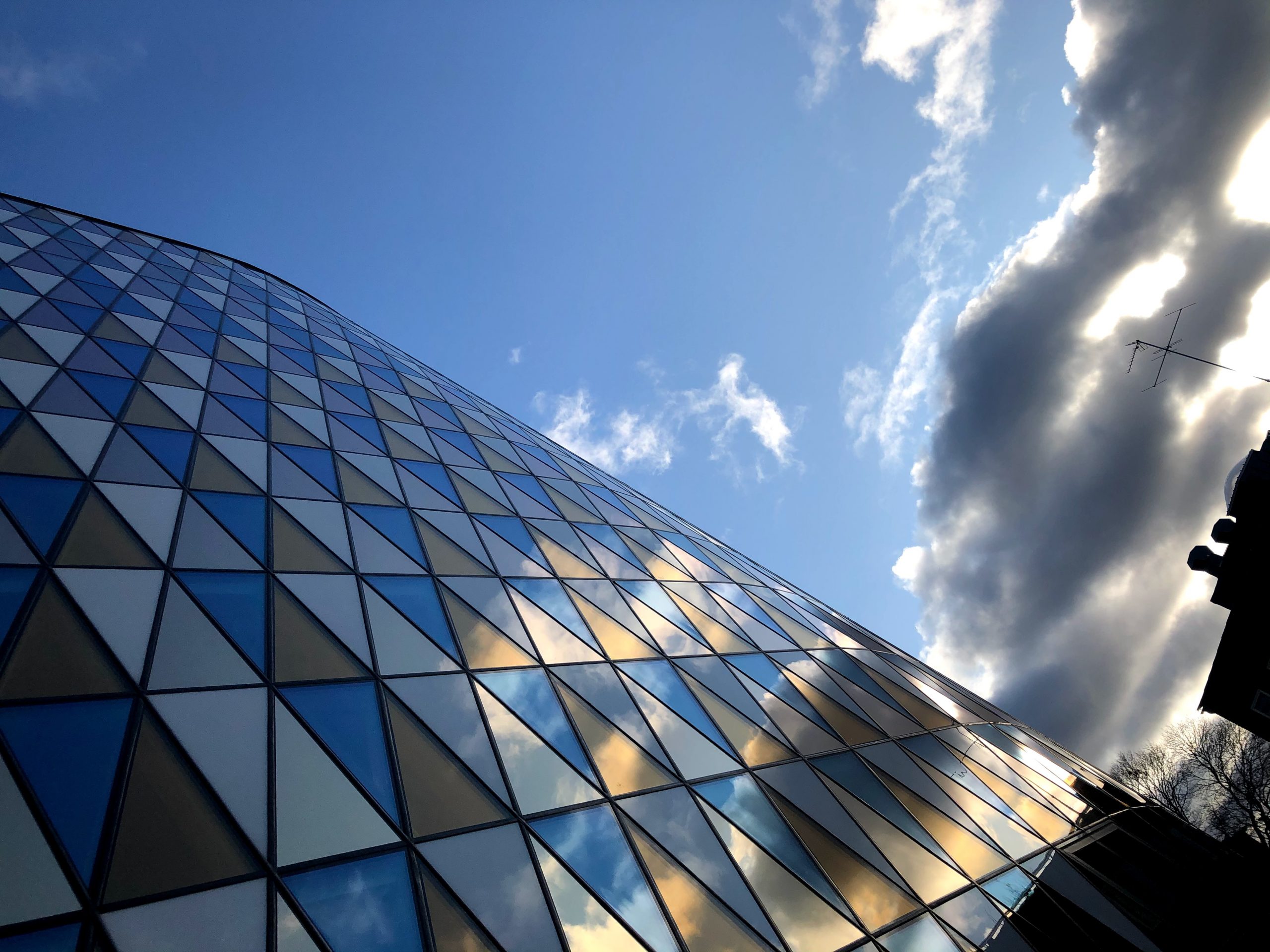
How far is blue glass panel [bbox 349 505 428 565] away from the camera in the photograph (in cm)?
1249

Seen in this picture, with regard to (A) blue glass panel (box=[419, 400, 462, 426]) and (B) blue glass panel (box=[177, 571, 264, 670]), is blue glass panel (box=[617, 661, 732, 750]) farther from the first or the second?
(A) blue glass panel (box=[419, 400, 462, 426])

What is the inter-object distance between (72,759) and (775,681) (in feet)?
42.6

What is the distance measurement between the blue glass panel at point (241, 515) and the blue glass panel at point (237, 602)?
86 cm

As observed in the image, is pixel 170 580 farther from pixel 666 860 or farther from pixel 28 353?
pixel 28 353

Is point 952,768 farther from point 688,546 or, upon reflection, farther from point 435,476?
point 435,476

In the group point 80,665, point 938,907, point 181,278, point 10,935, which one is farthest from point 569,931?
point 181,278

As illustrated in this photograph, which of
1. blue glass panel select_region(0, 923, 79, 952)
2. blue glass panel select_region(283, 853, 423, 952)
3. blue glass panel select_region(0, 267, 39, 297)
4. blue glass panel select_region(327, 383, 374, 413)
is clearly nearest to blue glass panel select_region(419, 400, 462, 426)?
blue glass panel select_region(327, 383, 374, 413)

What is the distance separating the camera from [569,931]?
6.64 meters

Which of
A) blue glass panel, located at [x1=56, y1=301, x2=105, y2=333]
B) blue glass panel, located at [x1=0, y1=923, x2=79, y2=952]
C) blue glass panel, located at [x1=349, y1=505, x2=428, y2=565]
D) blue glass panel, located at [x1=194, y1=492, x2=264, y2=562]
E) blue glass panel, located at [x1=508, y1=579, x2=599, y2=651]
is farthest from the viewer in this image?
blue glass panel, located at [x1=56, y1=301, x2=105, y2=333]

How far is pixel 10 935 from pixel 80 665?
279cm

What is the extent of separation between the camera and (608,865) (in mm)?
7680

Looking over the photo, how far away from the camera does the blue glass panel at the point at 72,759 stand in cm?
496

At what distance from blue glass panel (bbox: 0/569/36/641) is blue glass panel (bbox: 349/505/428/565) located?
5.77m

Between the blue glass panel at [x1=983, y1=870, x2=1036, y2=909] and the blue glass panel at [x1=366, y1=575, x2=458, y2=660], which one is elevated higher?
the blue glass panel at [x1=366, y1=575, x2=458, y2=660]
